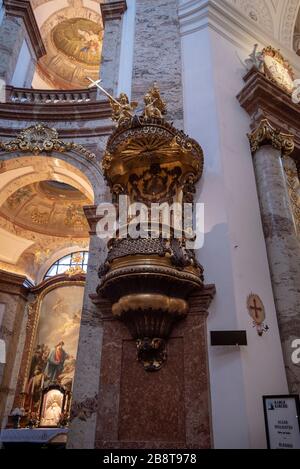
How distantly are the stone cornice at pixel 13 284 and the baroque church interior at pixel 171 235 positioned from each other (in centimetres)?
3

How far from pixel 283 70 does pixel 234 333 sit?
522 centimetres

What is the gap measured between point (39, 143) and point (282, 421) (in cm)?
537

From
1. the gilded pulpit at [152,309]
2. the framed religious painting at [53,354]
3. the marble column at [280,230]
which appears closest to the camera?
the gilded pulpit at [152,309]

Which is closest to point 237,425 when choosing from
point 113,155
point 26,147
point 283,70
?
point 113,155

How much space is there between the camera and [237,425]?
3.45m

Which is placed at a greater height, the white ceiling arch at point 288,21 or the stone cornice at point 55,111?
the white ceiling arch at point 288,21

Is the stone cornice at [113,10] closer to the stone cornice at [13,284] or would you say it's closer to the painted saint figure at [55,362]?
the stone cornice at [13,284]

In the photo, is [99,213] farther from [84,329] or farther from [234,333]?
[234,333]

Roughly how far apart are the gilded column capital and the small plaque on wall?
131 inches

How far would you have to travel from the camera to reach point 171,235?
4.00 m

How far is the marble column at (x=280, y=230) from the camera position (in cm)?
411

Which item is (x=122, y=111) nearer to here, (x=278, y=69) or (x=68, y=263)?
(x=278, y=69)

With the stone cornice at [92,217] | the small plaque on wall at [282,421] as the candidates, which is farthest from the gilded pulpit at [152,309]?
the stone cornice at [92,217]

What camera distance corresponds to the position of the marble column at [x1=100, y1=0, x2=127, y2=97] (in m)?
7.02
